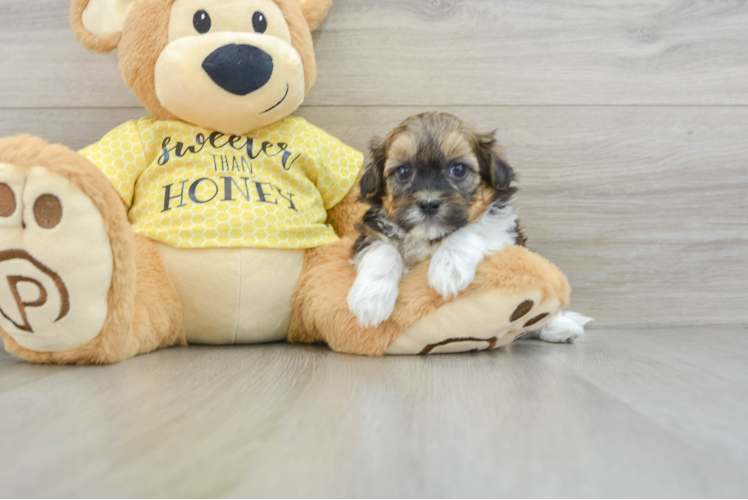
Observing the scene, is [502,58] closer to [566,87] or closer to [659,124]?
[566,87]

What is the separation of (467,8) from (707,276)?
4.20 feet

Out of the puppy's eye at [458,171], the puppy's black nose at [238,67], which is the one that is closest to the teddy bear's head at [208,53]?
the puppy's black nose at [238,67]

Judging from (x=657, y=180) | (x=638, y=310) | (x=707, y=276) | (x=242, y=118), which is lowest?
(x=638, y=310)

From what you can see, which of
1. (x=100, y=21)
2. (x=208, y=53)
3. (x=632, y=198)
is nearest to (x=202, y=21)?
(x=208, y=53)

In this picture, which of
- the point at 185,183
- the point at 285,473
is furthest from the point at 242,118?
the point at 285,473

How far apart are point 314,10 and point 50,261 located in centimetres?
104

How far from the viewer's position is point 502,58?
182 centimetres

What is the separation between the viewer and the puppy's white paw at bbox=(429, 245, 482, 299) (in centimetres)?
122

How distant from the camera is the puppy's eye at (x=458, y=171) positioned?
51.7 inches

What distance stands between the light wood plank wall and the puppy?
46 centimetres

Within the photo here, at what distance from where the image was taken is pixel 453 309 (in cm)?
124

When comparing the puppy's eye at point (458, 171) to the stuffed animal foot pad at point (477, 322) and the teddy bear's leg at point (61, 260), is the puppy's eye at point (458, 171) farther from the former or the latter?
the teddy bear's leg at point (61, 260)

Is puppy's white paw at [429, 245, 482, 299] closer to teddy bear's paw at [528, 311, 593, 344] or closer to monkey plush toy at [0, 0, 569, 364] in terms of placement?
monkey plush toy at [0, 0, 569, 364]

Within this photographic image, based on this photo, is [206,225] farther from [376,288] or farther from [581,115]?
[581,115]
